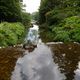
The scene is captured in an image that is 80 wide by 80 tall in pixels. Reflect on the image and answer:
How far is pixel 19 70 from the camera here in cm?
880

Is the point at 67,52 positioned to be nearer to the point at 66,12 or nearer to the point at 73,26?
the point at 73,26

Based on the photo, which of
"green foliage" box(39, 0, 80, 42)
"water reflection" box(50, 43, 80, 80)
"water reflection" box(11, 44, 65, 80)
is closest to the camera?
"water reflection" box(11, 44, 65, 80)

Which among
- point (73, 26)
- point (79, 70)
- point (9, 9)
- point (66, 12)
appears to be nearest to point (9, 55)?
point (79, 70)

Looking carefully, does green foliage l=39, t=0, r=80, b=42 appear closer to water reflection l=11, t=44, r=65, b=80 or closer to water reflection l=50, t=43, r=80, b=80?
water reflection l=50, t=43, r=80, b=80

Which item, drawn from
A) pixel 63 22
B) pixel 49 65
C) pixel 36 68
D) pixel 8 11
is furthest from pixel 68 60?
pixel 8 11

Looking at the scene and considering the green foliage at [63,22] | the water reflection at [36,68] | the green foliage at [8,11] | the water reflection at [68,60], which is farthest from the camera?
the green foliage at [8,11]

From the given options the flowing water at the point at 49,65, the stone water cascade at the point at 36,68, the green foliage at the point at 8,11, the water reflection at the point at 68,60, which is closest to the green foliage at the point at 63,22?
the green foliage at the point at 8,11

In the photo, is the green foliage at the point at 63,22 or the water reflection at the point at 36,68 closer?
the water reflection at the point at 36,68

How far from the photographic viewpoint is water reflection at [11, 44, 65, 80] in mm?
7930

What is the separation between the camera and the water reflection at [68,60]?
26.6ft

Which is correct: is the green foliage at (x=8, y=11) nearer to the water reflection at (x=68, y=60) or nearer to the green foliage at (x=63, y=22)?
the green foliage at (x=63, y=22)

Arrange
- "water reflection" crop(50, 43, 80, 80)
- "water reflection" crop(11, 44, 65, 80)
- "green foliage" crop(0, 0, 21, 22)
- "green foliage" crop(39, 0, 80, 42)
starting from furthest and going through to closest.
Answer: "green foliage" crop(0, 0, 21, 22)
"green foliage" crop(39, 0, 80, 42)
"water reflection" crop(50, 43, 80, 80)
"water reflection" crop(11, 44, 65, 80)

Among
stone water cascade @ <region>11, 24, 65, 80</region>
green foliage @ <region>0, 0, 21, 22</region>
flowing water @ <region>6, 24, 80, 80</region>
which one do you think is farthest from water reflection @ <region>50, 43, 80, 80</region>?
green foliage @ <region>0, 0, 21, 22</region>

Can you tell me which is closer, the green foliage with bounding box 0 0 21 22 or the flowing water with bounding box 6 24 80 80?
the flowing water with bounding box 6 24 80 80
